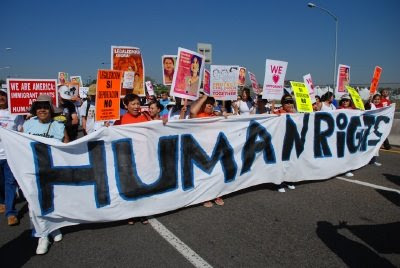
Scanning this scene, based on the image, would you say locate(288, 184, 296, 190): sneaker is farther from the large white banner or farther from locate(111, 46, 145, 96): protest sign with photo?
locate(111, 46, 145, 96): protest sign with photo

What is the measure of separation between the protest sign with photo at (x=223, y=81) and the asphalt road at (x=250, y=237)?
7.80 ft

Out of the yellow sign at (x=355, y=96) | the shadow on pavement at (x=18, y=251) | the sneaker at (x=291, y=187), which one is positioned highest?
the yellow sign at (x=355, y=96)

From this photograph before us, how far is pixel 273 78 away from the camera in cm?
627

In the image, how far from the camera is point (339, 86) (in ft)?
25.9

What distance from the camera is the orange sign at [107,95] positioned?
13.6 feet

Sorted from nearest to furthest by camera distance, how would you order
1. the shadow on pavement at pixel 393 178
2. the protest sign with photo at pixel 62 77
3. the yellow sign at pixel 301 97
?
the shadow on pavement at pixel 393 178 → the yellow sign at pixel 301 97 → the protest sign with photo at pixel 62 77

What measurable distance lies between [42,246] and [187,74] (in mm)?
3038

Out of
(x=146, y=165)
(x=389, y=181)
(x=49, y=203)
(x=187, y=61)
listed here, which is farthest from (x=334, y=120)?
(x=49, y=203)

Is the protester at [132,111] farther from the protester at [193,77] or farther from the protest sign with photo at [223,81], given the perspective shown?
the protest sign with photo at [223,81]

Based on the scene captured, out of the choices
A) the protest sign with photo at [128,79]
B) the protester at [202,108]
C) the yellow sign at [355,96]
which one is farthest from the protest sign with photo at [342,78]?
the protest sign with photo at [128,79]

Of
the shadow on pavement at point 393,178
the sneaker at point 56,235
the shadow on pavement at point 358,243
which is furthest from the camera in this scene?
the shadow on pavement at point 393,178

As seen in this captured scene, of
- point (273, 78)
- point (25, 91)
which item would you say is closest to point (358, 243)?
point (273, 78)

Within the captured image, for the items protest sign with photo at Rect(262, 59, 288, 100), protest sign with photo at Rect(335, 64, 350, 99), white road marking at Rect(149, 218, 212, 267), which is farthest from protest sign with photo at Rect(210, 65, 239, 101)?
white road marking at Rect(149, 218, 212, 267)

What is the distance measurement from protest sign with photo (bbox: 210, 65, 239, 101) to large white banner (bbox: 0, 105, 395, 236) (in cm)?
165
